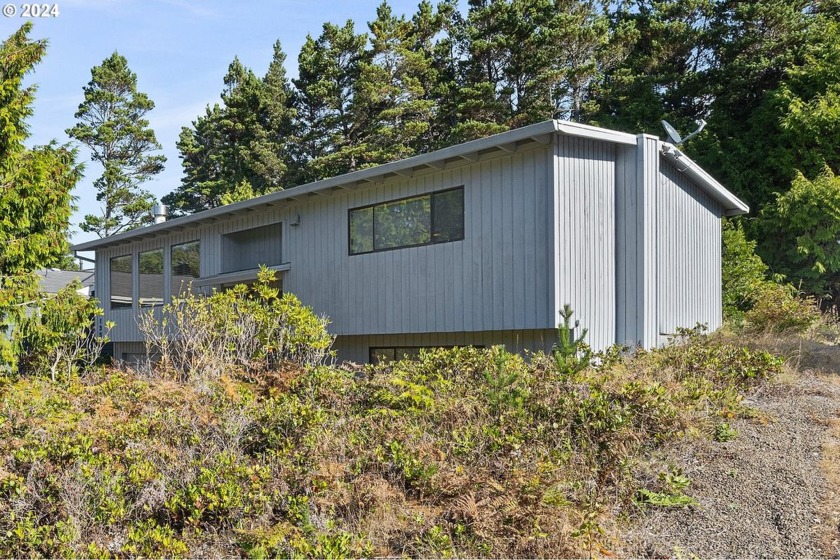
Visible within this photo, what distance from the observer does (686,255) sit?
449 inches

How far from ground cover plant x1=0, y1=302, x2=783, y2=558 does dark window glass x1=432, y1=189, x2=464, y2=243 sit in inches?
166

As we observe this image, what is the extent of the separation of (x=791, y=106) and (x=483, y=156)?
11.7 m

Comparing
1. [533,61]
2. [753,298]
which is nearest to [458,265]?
[753,298]

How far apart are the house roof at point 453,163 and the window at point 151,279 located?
4.58 feet

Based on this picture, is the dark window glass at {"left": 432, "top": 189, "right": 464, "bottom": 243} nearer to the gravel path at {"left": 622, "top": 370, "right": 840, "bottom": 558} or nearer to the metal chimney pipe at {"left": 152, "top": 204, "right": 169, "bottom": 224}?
the gravel path at {"left": 622, "top": 370, "right": 840, "bottom": 558}

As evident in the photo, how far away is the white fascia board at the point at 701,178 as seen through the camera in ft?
→ 34.1

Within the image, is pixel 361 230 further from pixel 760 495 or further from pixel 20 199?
pixel 760 495

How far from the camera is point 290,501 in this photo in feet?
14.1

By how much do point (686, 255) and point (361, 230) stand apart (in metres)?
5.50

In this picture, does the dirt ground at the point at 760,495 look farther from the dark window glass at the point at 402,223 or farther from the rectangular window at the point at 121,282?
the rectangular window at the point at 121,282

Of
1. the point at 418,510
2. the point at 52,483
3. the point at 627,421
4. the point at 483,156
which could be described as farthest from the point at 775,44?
the point at 52,483

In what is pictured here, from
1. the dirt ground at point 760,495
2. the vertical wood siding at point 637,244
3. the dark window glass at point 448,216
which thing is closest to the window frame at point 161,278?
the dark window glass at point 448,216

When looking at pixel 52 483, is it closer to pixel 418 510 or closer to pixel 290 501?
pixel 290 501

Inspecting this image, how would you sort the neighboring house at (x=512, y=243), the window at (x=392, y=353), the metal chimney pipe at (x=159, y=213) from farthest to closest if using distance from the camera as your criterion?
the metal chimney pipe at (x=159, y=213), the window at (x=392, y=353), the neighboring house at (x=512, y=243)
